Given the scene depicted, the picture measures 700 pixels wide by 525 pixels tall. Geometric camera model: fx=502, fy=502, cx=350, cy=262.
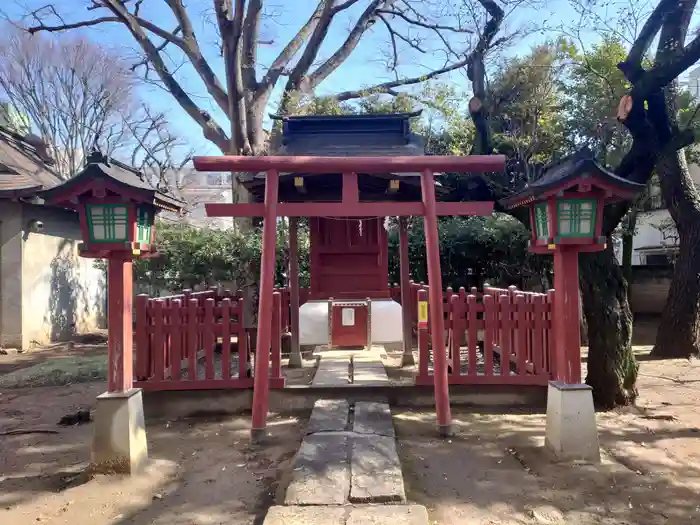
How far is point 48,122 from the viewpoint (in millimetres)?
19719

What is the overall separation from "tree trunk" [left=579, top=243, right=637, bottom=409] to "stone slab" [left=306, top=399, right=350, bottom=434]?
126 inches

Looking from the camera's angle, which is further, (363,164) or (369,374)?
(369,374)

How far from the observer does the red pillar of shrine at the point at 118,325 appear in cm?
476

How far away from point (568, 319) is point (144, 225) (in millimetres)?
4370

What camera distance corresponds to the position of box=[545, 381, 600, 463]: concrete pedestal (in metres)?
4.77

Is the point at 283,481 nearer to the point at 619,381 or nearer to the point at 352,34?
the point at 619,381

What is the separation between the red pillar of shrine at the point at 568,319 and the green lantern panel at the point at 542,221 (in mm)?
227

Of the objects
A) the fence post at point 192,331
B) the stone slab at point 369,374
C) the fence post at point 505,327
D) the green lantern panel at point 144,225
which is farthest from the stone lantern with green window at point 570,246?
the fence post at point 192,331

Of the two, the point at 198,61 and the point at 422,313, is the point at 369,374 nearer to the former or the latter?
the point at 422,313

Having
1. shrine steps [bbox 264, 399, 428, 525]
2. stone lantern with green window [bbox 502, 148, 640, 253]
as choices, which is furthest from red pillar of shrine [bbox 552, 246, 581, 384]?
shrine steps [bbox 264, 399, 428, 525]

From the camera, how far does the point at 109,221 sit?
15.5ft

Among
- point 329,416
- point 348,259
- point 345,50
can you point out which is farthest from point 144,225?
point 345,50

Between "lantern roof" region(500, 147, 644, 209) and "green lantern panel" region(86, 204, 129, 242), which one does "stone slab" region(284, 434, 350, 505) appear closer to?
"green lantern panel" region(86, 204, 129, 242)

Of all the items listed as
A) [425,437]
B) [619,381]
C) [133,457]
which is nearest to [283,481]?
[133,457]
